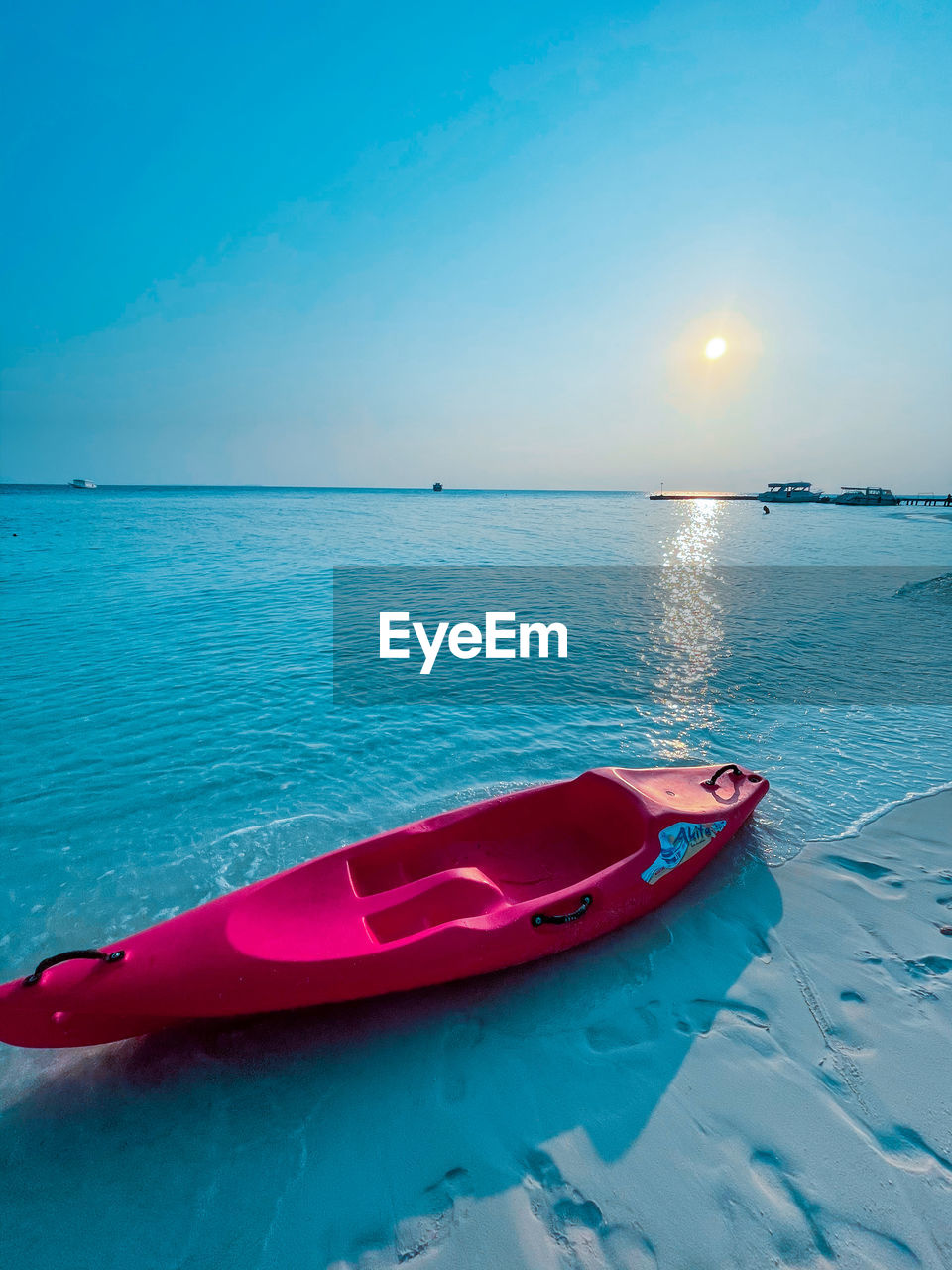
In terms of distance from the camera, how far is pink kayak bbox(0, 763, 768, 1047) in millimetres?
3020

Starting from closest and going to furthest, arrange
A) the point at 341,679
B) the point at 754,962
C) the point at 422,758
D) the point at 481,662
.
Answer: the point at 754,962 < the point at 422,758 < the point at 341,679 < the point at 481,662

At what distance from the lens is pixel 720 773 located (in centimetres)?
565

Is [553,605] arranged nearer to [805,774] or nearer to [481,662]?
[481,662]

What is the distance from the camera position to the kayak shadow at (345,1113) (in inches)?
103

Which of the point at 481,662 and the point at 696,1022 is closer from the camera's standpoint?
the point at 696,1022

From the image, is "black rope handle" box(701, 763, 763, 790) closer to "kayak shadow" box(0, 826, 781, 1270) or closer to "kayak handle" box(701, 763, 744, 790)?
"kayak handle" box(701, 763, 744, 790)

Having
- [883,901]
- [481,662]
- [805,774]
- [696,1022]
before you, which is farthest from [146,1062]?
[481,662]

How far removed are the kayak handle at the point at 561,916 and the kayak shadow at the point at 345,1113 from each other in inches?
17.0

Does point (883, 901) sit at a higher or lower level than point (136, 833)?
higher

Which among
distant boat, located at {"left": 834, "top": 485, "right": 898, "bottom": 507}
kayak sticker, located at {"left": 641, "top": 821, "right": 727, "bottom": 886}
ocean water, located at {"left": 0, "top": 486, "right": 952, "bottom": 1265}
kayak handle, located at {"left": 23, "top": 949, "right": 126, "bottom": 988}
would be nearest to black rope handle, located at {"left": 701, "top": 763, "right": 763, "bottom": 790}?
ocean water, located at {"left": 0, "top": 486, "right": 952, "bottom": 1265}

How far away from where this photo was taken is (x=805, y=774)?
690 centimetres

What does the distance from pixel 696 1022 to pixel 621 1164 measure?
1040mm

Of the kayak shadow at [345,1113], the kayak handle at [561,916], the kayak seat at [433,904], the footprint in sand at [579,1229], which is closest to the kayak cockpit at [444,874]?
the kayak seat at [433,904]

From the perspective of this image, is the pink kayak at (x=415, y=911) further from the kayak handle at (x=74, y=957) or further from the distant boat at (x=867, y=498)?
the distant boat at (x=867, y=498)
